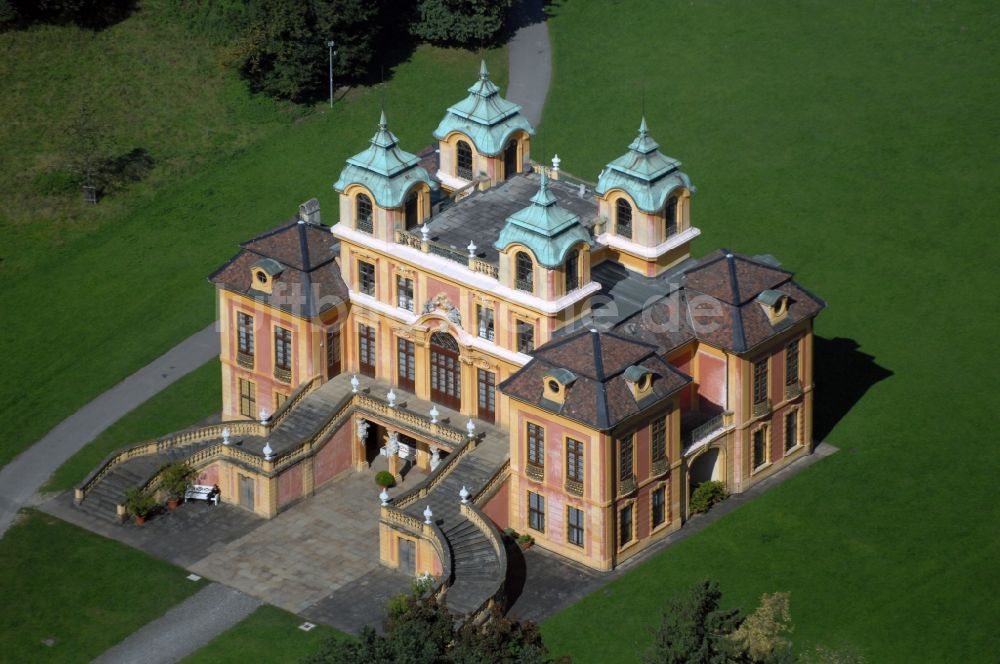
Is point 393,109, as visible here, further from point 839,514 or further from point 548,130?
point 839,514

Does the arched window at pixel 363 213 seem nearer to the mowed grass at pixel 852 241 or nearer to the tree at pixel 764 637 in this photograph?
the mowed grass at pixel 852 241

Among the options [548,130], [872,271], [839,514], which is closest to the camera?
[839,514]

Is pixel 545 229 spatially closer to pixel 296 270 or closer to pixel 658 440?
pixel 658 440

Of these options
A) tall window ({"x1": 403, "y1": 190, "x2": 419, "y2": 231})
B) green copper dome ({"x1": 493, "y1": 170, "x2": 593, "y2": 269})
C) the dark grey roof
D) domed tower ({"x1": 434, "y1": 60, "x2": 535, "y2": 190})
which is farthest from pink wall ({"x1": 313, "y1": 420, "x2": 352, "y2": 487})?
green copper dome ({"x1": 493, "y1": 170, "x2": 593, "y2": 269})

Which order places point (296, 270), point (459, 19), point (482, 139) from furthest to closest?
point (459, 19), point (482, 139), point (296, 270)

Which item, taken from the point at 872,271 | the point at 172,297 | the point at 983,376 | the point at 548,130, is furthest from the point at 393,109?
the point at 983,376

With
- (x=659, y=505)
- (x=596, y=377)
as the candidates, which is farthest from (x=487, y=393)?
(x=659, y=505)

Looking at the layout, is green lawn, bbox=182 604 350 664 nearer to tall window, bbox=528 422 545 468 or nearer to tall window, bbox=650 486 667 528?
tall window, bbox=528 422 545 468

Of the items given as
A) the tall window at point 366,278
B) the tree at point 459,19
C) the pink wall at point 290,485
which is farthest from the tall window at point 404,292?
the tree at point 459,19
